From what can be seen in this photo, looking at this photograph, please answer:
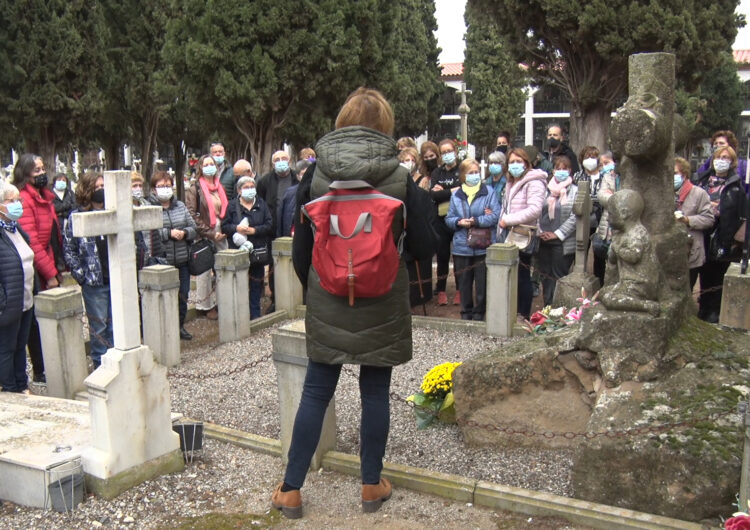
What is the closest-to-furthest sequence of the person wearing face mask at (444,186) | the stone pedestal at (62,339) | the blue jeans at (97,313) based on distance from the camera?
the stone pedestal at (62,339), the blue jeans at (97,313), the person wearing face mask at (444,186)

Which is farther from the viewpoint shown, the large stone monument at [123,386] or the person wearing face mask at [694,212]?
the person wearing face mask at [694,212]

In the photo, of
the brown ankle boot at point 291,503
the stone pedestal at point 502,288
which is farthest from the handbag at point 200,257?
the brown ankle boot at point 291,503

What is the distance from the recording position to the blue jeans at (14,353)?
6.00 m

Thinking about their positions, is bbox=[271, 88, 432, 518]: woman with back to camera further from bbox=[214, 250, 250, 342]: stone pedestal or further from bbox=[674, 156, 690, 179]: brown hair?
bbox=[674, 156, 690, 179]: brown hair

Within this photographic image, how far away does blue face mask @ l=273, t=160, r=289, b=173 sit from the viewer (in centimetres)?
959

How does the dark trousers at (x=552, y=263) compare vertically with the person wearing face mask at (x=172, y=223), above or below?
below

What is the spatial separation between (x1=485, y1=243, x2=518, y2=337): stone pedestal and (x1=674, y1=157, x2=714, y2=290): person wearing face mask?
180 cm

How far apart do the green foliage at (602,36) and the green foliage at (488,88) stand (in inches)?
742

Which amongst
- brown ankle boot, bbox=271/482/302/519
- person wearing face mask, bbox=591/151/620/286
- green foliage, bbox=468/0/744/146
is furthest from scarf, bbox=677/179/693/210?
green foliage, bbox=468/0/744/146

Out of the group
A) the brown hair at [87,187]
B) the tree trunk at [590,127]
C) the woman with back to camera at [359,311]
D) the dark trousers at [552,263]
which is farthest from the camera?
the tree trunk at [590,127]

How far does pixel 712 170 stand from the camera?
8.23 metres

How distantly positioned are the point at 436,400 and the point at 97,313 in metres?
3.43

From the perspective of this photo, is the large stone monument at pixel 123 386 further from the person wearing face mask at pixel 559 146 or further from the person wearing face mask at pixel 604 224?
the person wearing face mask at pixel 559 146

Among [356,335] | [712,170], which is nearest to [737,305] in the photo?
[712,170]
